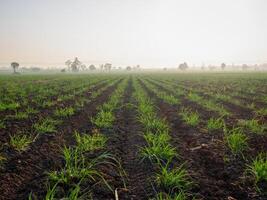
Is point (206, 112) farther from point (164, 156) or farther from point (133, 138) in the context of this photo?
point (164, 156)

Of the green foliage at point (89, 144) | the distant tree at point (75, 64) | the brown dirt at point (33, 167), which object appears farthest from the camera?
the distant tree at point (75, 64)

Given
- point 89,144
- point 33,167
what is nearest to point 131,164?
point 89,144

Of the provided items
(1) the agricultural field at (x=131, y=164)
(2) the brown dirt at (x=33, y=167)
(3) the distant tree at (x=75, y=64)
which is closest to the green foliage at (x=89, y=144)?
(1) the agricultural field at (x=131, y=164)

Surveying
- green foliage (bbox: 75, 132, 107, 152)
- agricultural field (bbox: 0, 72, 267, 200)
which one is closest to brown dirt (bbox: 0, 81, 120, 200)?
agricultural field (bbox: 0, 72, 267, 200)

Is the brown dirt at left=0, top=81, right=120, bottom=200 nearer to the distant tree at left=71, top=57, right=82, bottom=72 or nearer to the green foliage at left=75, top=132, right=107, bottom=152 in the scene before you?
the green foliage at left=75, top=132, right=107, bottom=152

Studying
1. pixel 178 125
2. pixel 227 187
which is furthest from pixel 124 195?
pixel 178 125

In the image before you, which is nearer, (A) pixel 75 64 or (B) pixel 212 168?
(B) pixel 212 168

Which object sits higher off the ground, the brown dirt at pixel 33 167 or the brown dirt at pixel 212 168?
the brown dirt at pixel 33 167

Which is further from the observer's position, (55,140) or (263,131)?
(263,131)

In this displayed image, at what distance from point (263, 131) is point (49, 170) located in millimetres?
6702

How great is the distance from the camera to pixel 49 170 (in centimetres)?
415

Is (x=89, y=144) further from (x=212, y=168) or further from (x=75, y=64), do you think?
(x=75, y=64)

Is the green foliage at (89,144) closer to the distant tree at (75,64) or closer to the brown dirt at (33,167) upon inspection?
the brown dirt at (33,167)

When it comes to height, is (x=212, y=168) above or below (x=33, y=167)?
below
